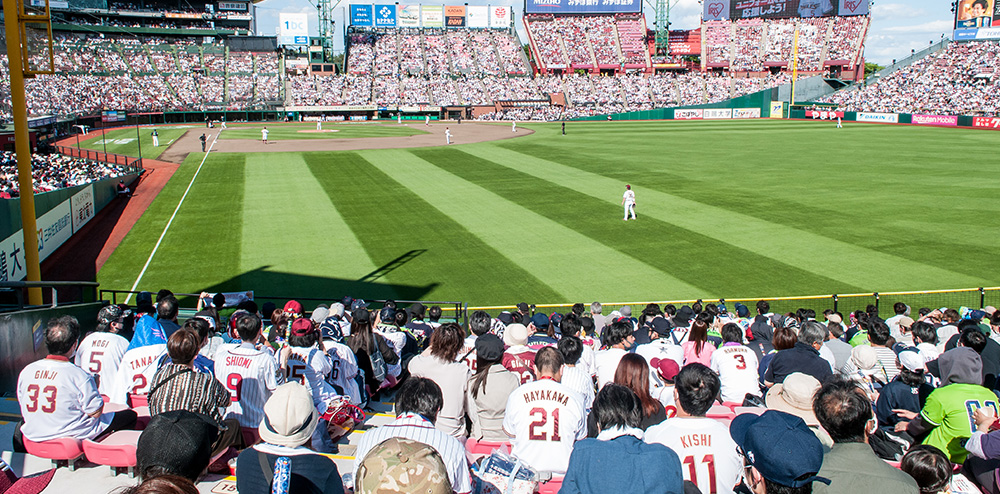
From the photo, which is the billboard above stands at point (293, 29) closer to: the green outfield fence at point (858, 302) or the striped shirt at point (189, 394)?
the green outfield fence at point (858, 302)

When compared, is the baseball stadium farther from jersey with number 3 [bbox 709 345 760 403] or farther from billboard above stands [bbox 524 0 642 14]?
billboard above stands [bbox 524 0 642 14]

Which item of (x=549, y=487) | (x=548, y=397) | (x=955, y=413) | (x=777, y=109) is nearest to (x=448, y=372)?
(x=548, y=397)

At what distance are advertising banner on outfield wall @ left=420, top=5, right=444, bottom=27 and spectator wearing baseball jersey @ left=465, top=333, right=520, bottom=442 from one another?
104462 millimetres

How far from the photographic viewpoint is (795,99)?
86.8 meters

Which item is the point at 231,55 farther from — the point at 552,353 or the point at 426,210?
the point at 552,353

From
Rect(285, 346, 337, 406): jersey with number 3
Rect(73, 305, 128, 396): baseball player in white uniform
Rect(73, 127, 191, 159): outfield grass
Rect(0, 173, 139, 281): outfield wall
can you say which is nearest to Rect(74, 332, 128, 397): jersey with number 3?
Rect(73, 305, 128, 396): baseball player in white uniform

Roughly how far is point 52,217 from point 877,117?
73.0m

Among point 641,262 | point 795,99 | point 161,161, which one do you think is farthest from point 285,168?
point 795,99

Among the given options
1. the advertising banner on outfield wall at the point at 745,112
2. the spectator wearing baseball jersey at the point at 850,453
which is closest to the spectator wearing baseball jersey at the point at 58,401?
the spectator wearing baseball jersey at the point at 850,453

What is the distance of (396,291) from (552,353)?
1301 centimetres

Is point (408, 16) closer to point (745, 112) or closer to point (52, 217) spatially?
point (745, 112)

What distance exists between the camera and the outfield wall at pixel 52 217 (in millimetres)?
16734

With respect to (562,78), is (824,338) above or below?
below

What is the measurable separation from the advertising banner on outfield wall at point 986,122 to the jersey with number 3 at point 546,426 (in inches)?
2755
